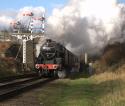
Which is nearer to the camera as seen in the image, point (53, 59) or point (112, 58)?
point (53, 59)

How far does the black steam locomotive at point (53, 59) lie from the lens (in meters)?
36.3

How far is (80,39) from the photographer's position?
115 ft

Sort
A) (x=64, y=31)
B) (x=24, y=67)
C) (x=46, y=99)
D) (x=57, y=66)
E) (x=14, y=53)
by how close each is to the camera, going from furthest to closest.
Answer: (x=14, y=53), (x=24, y=67), (x=57, y=66), (x=64, y=31), (x=46, y=99)

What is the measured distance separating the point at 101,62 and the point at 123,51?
3519mm

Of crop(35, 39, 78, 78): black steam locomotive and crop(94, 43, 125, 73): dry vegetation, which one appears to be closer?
crop(35, 39, 78, 78): black steam locomotive

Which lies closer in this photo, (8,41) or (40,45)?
(40,45)

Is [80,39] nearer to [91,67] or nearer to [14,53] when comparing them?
[91,67]

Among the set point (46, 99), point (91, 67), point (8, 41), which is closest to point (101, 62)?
point (91, 67)

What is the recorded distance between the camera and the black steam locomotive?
3631 cm

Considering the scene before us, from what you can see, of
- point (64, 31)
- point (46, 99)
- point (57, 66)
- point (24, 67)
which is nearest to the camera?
point (46, 99)

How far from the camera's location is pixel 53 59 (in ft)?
121

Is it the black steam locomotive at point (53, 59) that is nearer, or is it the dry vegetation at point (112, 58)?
the black steam locomotive at point (53, 59)

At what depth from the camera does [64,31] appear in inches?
1334

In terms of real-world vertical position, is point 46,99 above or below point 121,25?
below
